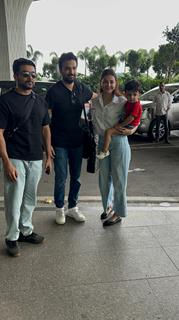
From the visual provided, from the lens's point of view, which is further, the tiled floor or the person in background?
the person in background

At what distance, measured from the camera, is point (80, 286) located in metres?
2.88

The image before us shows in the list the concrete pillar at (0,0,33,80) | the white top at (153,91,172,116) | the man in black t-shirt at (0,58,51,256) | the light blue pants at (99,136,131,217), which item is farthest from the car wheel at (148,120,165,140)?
the man in black t-shirt at (0,58,51,256)

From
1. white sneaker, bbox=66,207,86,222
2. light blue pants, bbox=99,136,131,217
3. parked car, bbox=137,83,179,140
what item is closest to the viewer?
light blue pants, bbox=99,136,131,217

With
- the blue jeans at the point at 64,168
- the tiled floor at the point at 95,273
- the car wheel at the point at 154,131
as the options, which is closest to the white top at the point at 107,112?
the blue jeans at the point at 64,168

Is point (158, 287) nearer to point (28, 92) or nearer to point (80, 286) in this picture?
point (80, 286)

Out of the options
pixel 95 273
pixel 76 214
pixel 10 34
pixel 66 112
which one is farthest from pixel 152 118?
pixel 95 273

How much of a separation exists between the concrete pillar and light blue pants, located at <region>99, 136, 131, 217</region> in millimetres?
10347

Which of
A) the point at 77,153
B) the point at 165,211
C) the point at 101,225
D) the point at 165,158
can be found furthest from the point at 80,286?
the point at 165,158

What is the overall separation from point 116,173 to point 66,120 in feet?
2.61

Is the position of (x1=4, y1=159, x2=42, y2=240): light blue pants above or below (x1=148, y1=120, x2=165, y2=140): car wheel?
above

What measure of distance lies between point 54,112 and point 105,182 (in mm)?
974

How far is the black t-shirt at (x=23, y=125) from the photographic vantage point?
316 cm

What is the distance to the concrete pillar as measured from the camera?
44.4ft

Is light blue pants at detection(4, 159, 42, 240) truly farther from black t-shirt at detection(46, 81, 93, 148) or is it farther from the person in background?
the person in background
